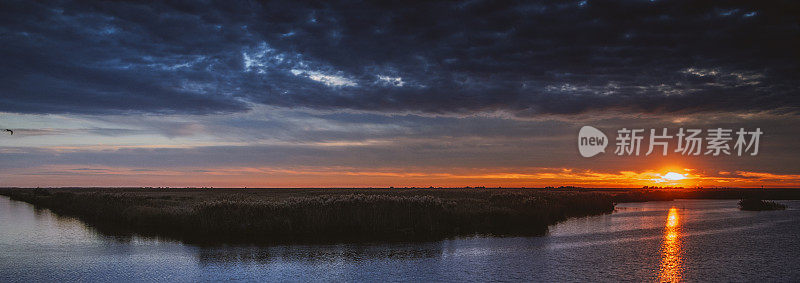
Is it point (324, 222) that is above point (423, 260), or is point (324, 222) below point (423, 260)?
above

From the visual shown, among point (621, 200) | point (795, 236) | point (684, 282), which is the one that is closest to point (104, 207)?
point (684, 282)

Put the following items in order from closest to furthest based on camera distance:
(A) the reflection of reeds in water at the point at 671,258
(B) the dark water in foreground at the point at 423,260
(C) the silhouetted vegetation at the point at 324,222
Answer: (B) the dark water in foreground at the point at 423,260 → (A) the reflection of reeds in water at the point at 671,258 → (C) the silhouetted vegetation at the point at 324,222

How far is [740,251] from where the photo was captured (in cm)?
2234

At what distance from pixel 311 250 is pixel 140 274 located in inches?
266

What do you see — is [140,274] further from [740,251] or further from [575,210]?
[575,210]

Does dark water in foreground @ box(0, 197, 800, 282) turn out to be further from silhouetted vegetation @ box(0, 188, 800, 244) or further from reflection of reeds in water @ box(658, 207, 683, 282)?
silhouetted vegetation @ box(0, 188, 800, 244)

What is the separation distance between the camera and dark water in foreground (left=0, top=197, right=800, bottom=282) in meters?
16.2

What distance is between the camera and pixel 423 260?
19.1 metres

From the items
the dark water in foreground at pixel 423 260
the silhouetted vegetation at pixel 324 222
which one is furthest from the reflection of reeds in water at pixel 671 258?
the silhouetted vegetation at pixel 324 222

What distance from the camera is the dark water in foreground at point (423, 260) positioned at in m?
16.2

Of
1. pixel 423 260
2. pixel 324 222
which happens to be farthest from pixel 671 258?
pixel 324 222

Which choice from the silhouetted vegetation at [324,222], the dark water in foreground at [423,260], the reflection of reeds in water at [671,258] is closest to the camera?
the dark water in foreground at [423,260]

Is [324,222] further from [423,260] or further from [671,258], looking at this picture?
[671,258]

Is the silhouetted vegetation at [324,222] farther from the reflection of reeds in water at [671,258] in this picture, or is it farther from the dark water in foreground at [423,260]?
the reflection of reeds in water at [671,258]
